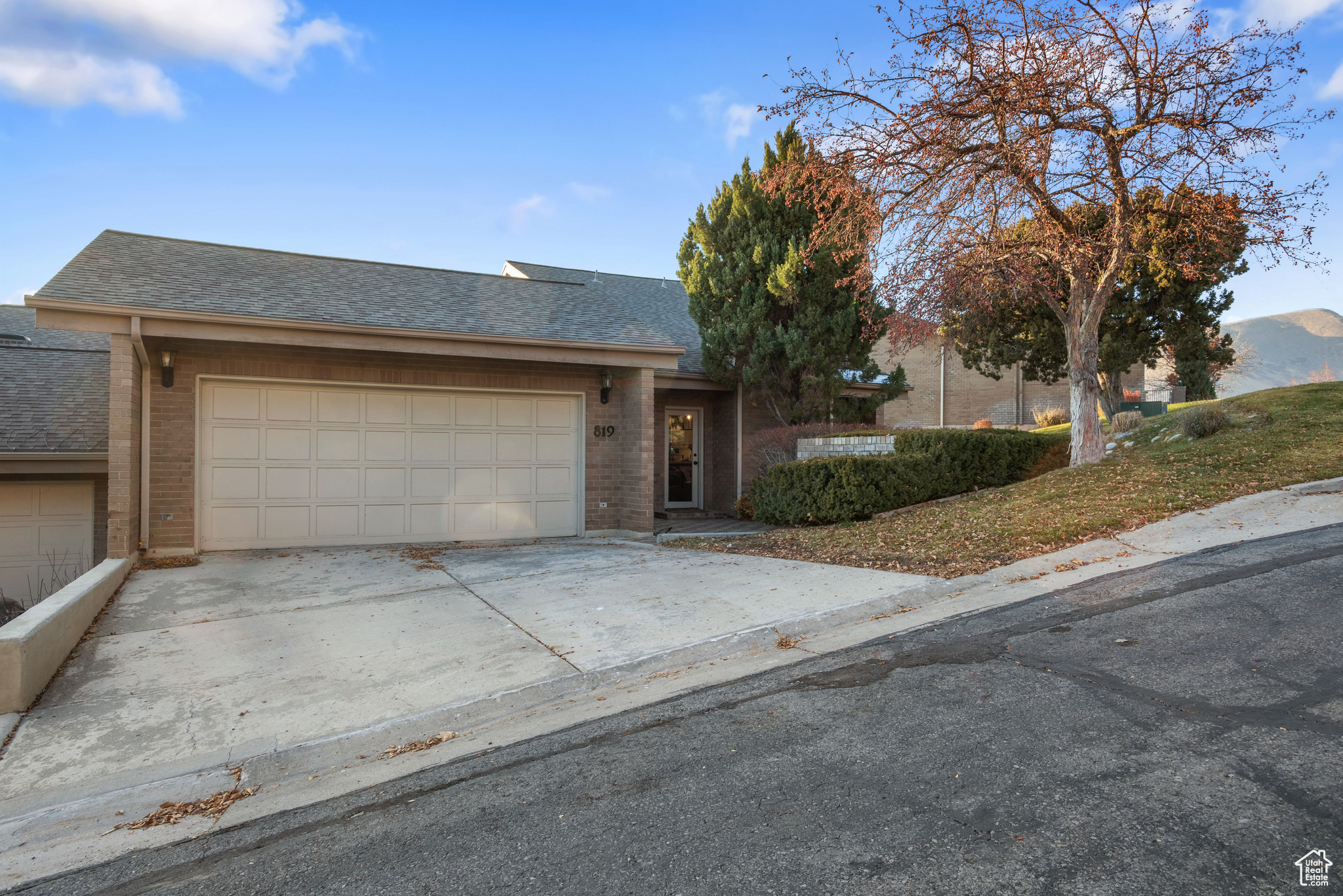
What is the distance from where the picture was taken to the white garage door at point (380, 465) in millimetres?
9758

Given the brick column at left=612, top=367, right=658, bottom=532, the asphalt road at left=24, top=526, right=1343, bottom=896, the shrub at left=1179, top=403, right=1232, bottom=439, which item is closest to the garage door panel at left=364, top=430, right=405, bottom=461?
the brick column at left=612, top=367, right=658, bottom=532

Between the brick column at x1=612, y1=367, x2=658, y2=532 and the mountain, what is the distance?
148860mm

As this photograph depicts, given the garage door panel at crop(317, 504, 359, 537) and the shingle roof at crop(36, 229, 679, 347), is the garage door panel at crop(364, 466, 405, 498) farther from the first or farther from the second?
the shingle roof at crop(36, 229, 679, 347)

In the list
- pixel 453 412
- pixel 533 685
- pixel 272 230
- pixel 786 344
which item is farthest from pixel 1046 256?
pixel 272 230

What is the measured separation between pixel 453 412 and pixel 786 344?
5.80m

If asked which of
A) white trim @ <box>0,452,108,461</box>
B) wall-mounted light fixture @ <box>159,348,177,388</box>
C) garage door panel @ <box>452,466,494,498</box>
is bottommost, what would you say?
garage door panel @ <box>452,466,494,498</box>

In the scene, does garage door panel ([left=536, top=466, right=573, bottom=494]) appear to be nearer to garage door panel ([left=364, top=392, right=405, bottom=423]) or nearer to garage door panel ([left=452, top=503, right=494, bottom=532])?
garage door panel ([left=452, top=503, right=494, bottom=532])

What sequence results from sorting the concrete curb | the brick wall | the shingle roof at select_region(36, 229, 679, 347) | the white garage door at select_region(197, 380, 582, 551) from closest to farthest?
the concrete curb, the shingle roof at select_region(36, 229, 679, 347), the brick wall, the white garage door at select_region(197, 380, 582, 551)

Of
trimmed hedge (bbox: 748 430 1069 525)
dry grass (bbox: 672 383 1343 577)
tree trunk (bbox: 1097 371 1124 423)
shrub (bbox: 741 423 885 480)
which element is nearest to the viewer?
dry grass (bbox: 672 383 1343 577)

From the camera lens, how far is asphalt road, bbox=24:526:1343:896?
2420 mm

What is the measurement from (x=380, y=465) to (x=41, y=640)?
238 inches

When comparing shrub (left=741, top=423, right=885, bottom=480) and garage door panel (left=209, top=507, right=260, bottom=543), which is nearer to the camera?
garage door panel (left=209, top=507, right=260, bottom=543)

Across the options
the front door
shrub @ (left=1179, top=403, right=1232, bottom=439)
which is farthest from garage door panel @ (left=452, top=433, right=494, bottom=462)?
shrub @ (left=1179, top=403, right=1232, bottom=439)

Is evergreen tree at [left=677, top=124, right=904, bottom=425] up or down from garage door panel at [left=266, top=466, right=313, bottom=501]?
up
